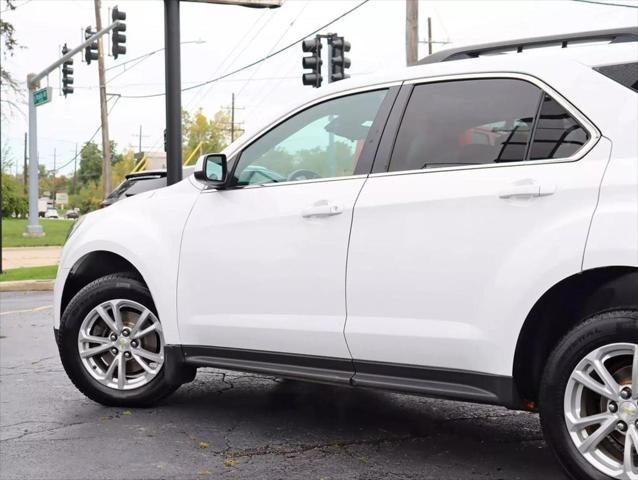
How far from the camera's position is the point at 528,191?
3738mm

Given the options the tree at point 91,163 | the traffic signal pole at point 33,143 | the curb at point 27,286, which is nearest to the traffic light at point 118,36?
the traffic signal pole at point 33,143

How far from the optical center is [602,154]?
3650 millimetres

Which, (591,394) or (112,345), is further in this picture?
(112,345)

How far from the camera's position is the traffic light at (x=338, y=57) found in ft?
67.7

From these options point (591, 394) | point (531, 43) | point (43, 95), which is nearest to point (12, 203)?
point (43, 95)

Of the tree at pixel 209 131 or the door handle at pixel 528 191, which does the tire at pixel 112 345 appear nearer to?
the door handle at pixel 528 191

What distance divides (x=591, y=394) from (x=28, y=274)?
14.5 metres

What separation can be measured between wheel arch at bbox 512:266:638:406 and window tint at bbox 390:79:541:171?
64 cm

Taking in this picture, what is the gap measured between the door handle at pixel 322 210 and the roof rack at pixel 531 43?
91 cm

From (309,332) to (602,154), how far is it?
1.67m

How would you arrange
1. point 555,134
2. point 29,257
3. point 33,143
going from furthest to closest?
point 33,143 → point 29,257 → point 555,134

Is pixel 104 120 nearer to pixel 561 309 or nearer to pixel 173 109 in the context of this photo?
pixel 173 109

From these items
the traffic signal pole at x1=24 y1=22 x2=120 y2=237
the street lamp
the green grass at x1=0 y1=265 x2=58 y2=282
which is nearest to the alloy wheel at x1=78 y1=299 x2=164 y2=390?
the street lamp

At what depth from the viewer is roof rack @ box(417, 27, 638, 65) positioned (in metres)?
4.02
